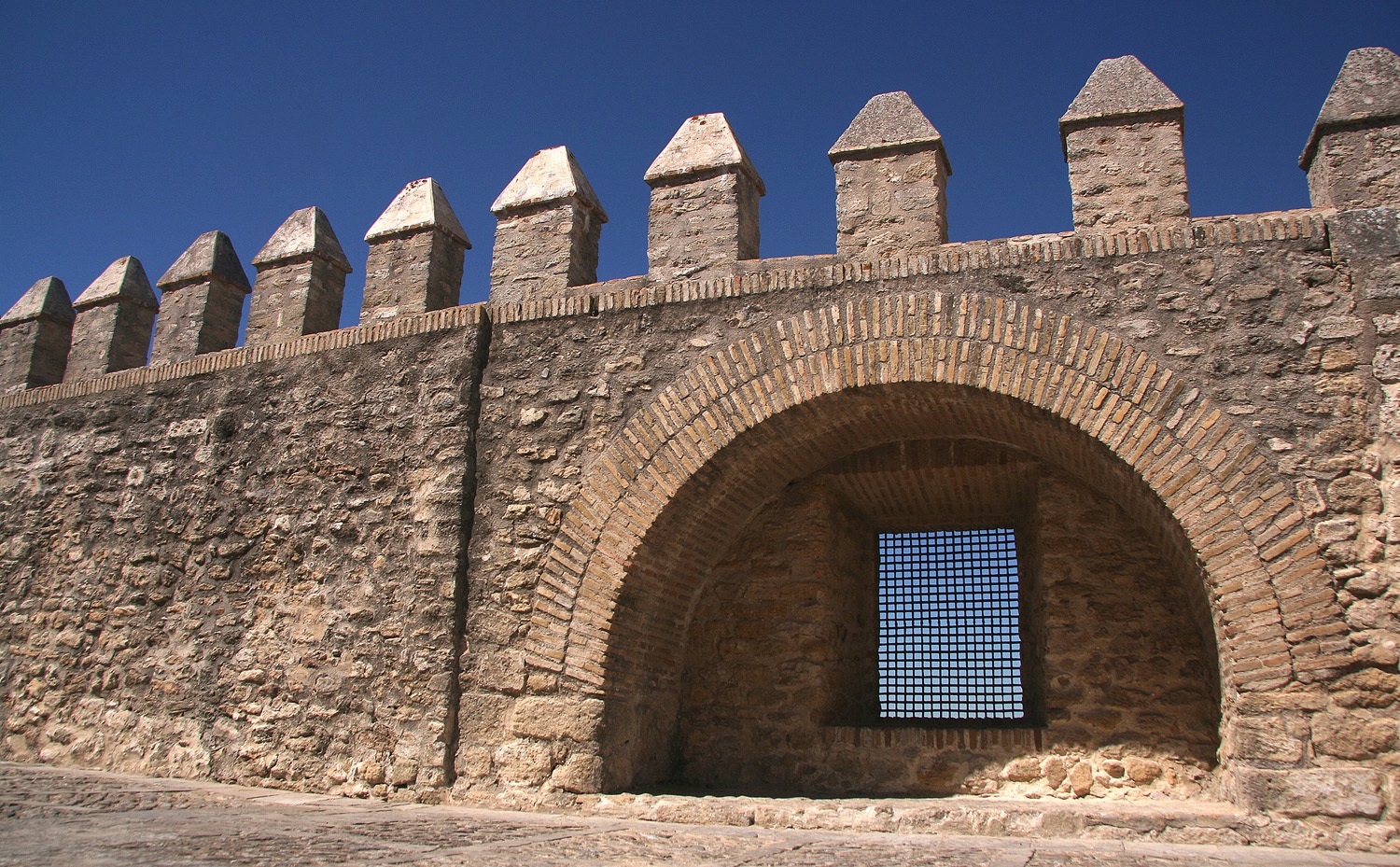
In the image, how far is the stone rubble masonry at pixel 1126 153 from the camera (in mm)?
4859

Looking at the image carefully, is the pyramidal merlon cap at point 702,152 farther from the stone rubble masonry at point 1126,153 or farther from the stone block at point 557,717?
the stone block at point 557,717

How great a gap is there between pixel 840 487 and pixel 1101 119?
8.10 ft

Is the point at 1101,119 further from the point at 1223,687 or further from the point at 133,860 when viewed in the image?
the point at 133,860

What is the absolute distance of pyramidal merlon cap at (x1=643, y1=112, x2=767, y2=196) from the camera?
563 cm

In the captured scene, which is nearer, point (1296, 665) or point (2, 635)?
point (1296, 665)

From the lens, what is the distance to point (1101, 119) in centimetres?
501

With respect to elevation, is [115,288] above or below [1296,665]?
above

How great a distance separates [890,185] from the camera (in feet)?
17.5

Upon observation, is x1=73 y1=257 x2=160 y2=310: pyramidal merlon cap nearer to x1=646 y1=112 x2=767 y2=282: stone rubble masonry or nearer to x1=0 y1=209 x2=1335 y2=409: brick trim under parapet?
x1=0 y1=209 x2=1335 y2=409: brick trim under parapet

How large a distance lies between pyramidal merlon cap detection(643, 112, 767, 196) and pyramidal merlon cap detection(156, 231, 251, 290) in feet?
10.6

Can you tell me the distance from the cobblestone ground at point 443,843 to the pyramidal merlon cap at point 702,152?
3401 mm

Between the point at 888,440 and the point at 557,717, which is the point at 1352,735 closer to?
the point at 888,440

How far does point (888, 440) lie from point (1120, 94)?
2107 mm

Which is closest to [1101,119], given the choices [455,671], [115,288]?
[455,671]
